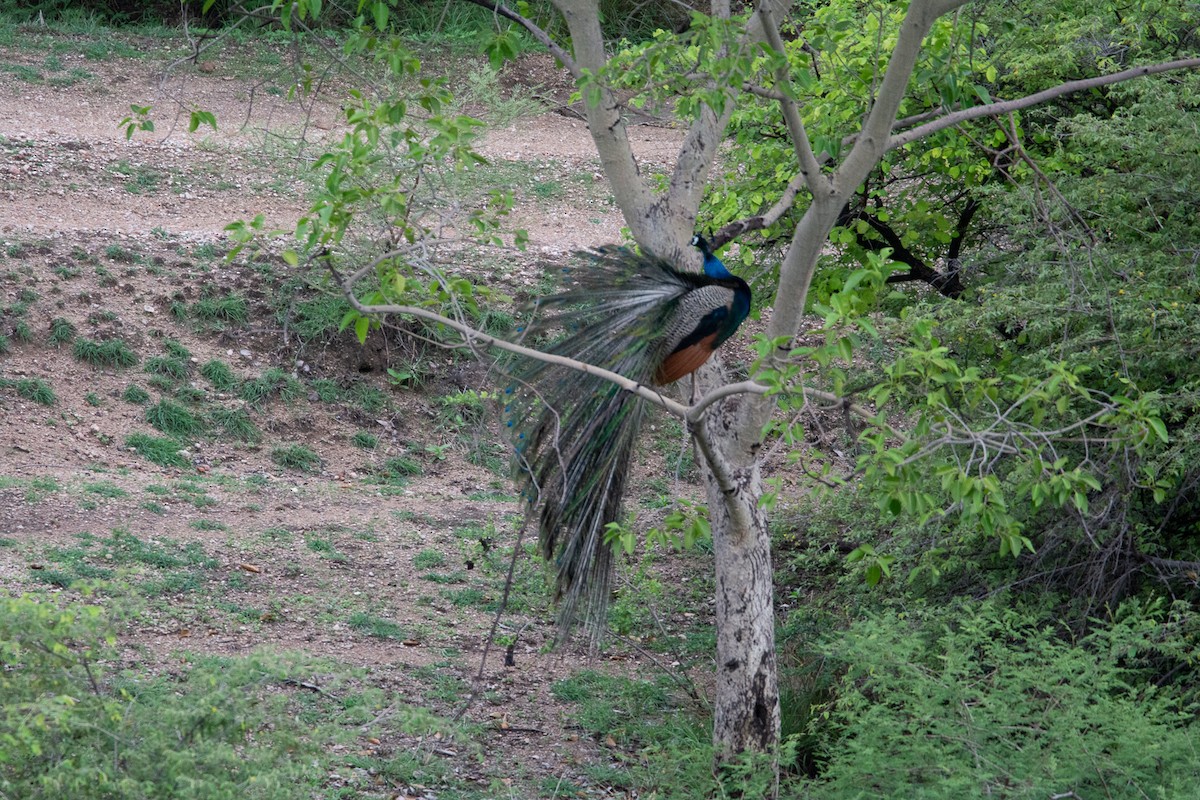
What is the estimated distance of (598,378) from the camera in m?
4.28

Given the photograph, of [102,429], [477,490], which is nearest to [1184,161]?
[477,490]

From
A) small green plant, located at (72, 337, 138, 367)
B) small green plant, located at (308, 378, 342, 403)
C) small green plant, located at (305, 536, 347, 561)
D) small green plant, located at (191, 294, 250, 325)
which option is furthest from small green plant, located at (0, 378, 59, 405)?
small green plant, located at (305, 536, 347, 561)

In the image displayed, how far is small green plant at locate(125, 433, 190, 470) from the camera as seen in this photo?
7914 mm

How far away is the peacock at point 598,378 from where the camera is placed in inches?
169

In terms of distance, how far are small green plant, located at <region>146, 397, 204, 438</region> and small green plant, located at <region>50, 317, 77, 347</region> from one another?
2.76 ft

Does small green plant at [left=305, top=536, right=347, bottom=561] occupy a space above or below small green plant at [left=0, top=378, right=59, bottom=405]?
below

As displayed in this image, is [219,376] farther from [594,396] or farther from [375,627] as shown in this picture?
[594,396]

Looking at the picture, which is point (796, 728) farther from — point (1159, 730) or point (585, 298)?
point (585, 298)

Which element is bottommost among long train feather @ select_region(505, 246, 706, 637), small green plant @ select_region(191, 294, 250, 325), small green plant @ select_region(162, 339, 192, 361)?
small green plant @ select_region(162, 339, 192, 361)

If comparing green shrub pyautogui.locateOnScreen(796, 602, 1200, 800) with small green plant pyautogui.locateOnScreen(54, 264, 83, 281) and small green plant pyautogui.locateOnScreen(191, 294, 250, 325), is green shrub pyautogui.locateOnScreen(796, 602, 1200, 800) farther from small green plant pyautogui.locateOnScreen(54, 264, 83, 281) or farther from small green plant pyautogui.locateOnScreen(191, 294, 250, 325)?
small green plant pyautogui.locateOnScreen(54, 264, 83, 281)

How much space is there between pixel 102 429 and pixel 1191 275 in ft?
21.9

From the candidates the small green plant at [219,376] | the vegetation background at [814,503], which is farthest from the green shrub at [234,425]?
the small green plant at [219,376]

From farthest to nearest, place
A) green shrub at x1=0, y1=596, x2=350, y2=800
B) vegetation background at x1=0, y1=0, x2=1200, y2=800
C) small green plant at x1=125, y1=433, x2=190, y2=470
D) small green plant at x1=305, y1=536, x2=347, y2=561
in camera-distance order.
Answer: small green plant at x1=125, y1=433, x2=190, y2=470 < small green plant at x1=305, y1=536, x2=347, y2=561 < vegetation background at x1=0, y1=0, x2=1200, y2=800 < green shrub at x1=0, y1=596, x2=350, y2=800

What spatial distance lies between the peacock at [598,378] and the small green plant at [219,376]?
4885mm
